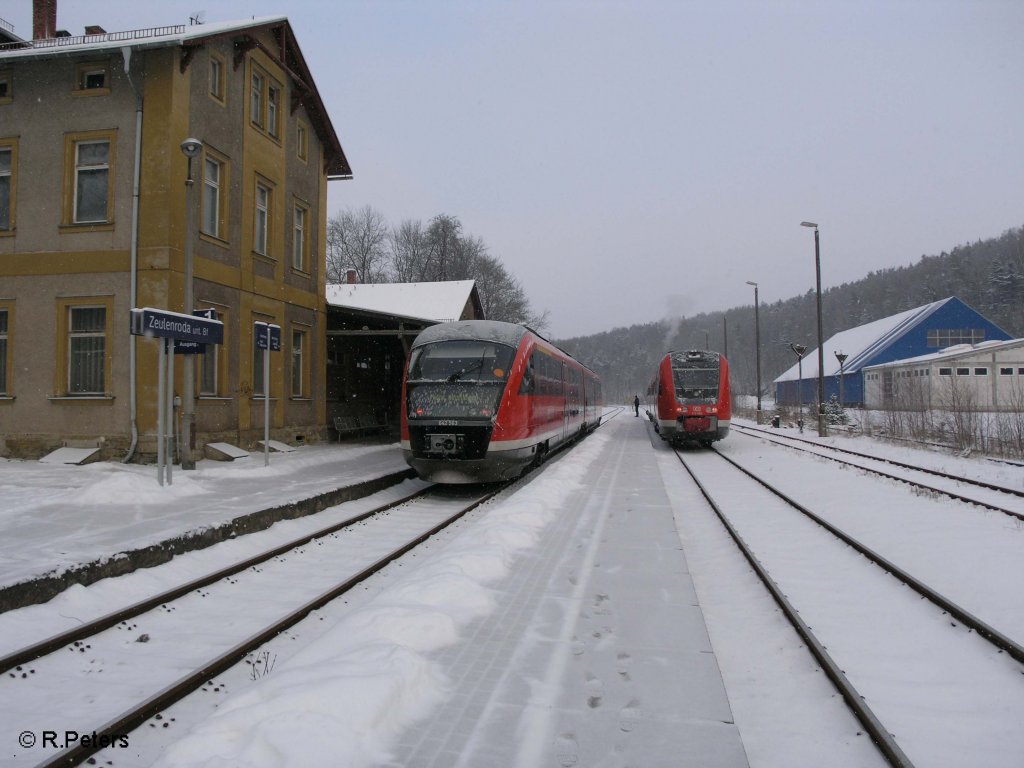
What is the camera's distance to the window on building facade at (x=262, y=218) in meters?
16.8

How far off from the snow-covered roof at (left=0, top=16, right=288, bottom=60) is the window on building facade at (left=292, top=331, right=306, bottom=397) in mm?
7323

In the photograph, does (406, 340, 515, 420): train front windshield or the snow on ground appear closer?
the snow on ground

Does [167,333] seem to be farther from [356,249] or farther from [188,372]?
[356,249]

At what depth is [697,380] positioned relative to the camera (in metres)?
19.9

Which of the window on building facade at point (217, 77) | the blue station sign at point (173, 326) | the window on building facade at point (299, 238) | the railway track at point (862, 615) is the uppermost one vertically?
the window on building facade at point (217, 77)

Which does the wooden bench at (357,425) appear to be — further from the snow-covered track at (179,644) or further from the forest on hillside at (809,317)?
the forest on hillside at (809,317)

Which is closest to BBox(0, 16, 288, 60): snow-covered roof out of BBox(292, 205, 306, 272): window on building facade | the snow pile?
BBox(292, 205, 306, 272): window on building facade

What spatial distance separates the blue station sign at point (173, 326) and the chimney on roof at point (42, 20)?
11.7 m

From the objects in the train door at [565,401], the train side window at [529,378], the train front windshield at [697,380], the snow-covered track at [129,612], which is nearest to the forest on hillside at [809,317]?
the train front windshield at [697,380]

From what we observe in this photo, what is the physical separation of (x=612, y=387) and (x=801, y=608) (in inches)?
4166

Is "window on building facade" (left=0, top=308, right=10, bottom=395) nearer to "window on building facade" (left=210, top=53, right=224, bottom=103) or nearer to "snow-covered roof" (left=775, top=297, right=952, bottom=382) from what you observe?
"window on building facade" (left=210, top=53, right=224, bottom=103)

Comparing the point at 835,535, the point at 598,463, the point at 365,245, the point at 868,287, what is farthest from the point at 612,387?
the point at 835,535

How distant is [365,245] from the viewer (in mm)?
60250

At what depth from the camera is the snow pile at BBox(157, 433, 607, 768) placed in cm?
298
